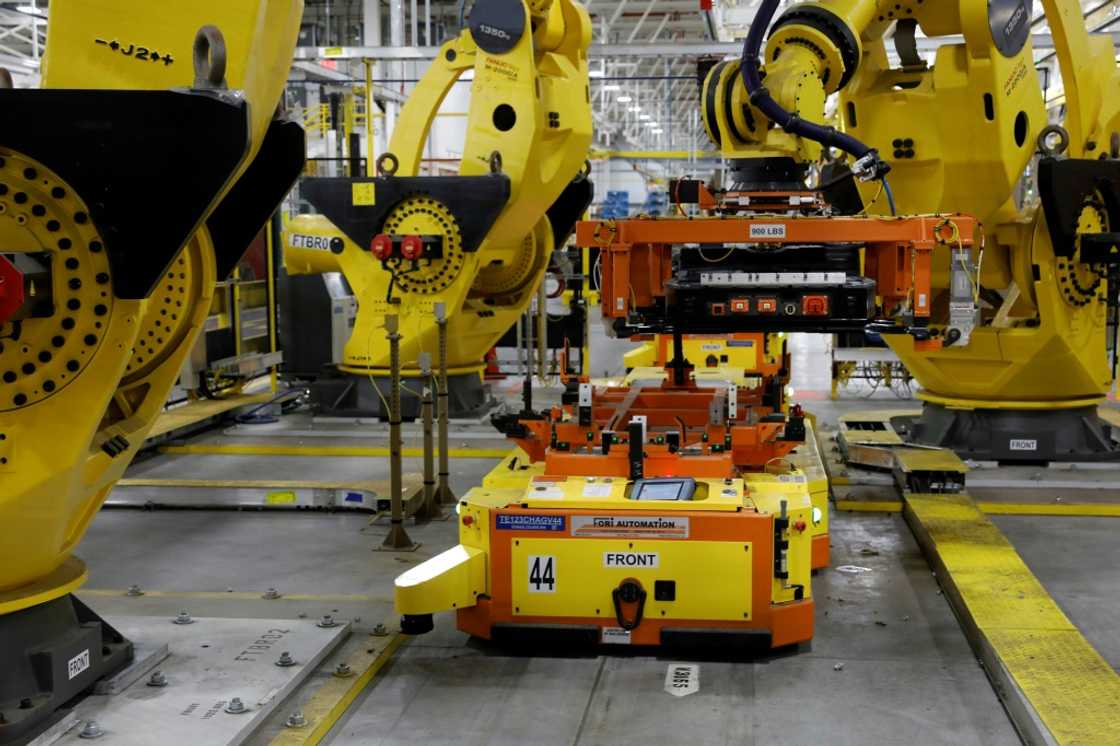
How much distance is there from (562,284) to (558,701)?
9.14m

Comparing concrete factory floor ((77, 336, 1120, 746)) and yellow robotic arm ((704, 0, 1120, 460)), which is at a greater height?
yellow robotic arm ((704, 0, 1120, 460))

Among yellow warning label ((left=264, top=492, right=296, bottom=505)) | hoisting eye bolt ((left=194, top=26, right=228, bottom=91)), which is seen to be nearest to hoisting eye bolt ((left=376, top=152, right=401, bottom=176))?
yellow warning label ((left=264, top=492, right=296, bottom=505))

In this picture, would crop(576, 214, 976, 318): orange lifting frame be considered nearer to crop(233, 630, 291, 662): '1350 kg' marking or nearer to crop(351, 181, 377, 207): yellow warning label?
crop(233, 630, 291, 662): '1350 kg' marking

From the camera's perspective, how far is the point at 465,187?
35.1 feet

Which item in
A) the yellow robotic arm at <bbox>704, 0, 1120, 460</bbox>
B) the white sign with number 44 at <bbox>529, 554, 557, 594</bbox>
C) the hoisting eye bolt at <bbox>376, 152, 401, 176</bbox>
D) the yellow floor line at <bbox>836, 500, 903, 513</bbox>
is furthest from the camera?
the hoisting eye bolt at <bbox>376, 152, 401, 176</bbox>

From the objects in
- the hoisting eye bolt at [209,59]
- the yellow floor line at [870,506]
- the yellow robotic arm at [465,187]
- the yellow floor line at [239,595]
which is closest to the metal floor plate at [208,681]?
the yellow floor line at [239,595]

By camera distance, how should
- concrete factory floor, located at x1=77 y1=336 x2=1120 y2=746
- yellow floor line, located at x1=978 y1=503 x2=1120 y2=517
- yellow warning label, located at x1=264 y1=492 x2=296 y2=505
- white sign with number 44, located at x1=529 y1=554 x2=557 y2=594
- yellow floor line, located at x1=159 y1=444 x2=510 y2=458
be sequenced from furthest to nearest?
yellow floor line, located at x1=159 y1=444 x2=510 y2=458 → yellow warning label, located at x1=264 y1=492 x2=296 y2=505 → yellow floor line, located at x1=978 y1=503 x2=1120 y2=517 → white sign with number 44, located at x1=529 y1=554 x2=557 y2=594 → concrete factory floor, located at x1=77 y1=336 x2=1120 y2=746

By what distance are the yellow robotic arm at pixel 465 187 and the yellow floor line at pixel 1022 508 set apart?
399cm

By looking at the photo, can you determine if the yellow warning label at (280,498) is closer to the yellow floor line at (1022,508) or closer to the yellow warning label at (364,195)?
the yellow warning label at (364,195)

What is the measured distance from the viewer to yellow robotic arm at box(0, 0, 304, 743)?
3992 mm

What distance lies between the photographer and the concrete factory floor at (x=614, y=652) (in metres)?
4.87

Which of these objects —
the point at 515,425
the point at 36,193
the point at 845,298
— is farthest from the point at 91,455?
the point at 845,298

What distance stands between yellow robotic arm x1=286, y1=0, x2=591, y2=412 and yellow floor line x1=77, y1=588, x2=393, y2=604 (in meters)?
4.54

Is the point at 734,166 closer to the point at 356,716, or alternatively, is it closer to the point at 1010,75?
the point at 1010,75
